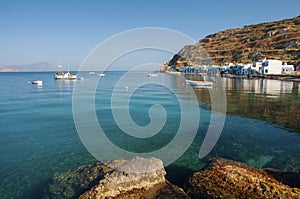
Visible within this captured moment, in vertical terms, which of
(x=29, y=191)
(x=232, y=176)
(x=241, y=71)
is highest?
(x=241, y=71)

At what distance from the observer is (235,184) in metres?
7.18

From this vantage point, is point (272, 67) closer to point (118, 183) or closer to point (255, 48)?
point (255, 48)

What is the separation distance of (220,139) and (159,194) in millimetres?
8829

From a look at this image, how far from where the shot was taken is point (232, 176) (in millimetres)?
7469

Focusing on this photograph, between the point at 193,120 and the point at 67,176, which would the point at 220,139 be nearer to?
the point at 193,120

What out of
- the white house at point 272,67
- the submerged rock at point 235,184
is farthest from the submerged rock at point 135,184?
the white house at point 272,67

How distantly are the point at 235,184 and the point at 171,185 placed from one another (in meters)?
2.32

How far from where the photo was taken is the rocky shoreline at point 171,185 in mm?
6875

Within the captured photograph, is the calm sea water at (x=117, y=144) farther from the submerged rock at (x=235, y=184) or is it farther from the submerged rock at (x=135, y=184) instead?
the submerged rock at (x=135, y=184)

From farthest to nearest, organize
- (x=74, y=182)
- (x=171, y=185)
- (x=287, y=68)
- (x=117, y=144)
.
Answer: (x=287, y=68) → (x=117, y=144) → (x=74, y=182) → (x=171, y=185)

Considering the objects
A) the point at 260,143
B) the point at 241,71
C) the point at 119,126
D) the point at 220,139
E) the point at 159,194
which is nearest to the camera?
the point at 159,194

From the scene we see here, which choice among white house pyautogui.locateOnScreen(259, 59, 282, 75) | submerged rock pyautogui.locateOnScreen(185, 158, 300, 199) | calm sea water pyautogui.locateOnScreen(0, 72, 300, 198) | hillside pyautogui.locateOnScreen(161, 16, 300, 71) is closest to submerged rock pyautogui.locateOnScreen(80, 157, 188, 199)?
submerged rock pyautogui.locateOnScreen(185, 158, 300, 199)

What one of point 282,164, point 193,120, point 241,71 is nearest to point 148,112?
point 193,120

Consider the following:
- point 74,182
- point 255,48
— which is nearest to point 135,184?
point 74,182
